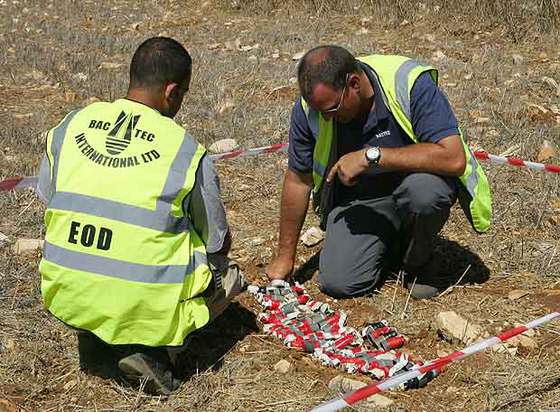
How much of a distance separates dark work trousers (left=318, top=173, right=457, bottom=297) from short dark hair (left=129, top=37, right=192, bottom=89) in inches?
50.2

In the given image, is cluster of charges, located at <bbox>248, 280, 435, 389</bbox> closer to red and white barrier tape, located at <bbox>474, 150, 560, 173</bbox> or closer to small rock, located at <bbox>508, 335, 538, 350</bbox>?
small rock, located at <bbox>508, 335, 538, 350</bbox>

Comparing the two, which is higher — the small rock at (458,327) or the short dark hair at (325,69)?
the short dark hair at (325,69)

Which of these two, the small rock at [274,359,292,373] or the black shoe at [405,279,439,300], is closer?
the small rock at [274,359,292,373]

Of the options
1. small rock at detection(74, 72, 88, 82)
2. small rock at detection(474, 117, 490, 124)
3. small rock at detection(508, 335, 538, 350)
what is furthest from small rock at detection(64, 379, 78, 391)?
small rock at detection(74, 72, 88, 82)

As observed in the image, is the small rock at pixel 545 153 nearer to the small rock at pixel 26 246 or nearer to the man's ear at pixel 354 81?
the man's ear at pixel 354 81

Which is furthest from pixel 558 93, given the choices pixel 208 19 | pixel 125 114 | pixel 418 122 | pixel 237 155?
pixel 208 19

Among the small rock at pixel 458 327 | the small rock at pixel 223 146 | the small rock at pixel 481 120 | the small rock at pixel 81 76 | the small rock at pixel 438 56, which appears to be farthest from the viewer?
the small rock at pixel 438 56

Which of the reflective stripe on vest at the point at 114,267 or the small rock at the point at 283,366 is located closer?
the reflective stripe on vest at the point at 114,267

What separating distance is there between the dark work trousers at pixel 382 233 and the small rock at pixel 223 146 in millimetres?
1688

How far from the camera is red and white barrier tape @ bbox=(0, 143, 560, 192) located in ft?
14.8

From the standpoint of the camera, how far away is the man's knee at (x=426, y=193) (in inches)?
136

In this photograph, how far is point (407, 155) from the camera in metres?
3.33

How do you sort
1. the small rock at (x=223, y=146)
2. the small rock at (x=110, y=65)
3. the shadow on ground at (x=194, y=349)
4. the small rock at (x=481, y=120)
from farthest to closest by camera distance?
the small rock at (x=110, y=65), the small rock at (x=481, y=120), the small rock at (x=223, y=146), the shadow on ground at (x=194, y=349)

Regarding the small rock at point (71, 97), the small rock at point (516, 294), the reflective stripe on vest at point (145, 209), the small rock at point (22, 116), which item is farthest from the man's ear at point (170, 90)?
the small rock at point (71, 97)
